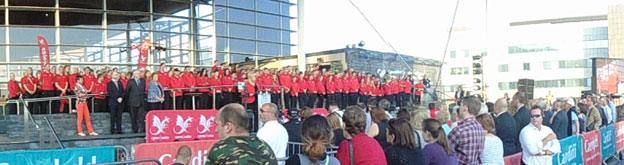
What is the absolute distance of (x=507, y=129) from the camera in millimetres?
8594

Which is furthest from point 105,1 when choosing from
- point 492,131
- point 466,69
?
point 466,69

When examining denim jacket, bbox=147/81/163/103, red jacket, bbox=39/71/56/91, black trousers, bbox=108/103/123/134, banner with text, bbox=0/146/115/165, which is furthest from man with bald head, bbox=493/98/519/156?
red jacket, bbox=39/71/56/91

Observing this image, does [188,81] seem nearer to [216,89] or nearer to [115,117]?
[216,89]

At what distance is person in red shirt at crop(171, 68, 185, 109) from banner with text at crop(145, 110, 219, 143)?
4391 mm

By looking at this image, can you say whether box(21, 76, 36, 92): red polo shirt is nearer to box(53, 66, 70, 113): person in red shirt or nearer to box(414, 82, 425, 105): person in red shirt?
box(53, 66, 70, 113): person in red shirt

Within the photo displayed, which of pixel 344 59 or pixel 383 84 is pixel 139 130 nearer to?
pixel 383 84

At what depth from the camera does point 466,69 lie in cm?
10238

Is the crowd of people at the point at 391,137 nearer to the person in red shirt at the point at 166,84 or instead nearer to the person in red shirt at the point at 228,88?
the person in red shirt at the point at 166,84

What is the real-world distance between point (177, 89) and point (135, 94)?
2.94 meters

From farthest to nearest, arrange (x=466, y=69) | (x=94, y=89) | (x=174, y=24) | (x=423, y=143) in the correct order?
(x=466, y=69) < (x=174, y=24) < (x=94, y=89) < (x=423, y=143)

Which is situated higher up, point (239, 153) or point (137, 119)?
point (239, 153)

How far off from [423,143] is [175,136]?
7832mm

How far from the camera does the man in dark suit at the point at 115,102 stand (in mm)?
15617

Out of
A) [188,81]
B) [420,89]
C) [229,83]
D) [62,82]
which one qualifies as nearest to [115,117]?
[62,82]
